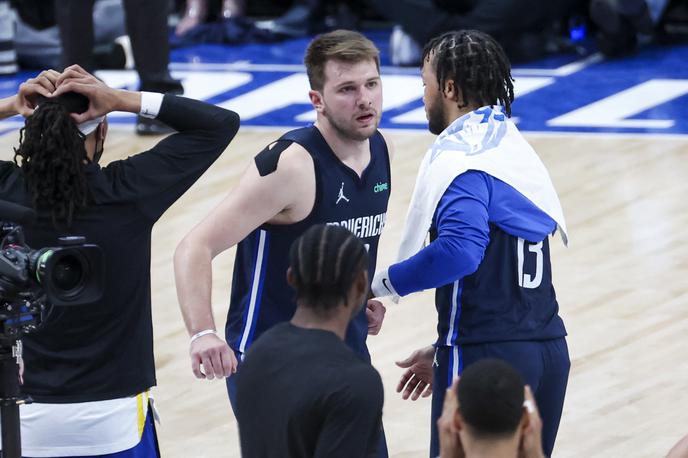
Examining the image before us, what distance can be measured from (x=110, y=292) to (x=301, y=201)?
62cm

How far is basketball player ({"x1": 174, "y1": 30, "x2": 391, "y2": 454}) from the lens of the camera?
398 cm

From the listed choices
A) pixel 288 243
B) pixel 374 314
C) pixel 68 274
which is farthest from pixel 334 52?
pixel 68 274

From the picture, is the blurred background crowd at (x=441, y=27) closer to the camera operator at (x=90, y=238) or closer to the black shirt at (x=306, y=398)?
the camera operator at (x=90, y=238)

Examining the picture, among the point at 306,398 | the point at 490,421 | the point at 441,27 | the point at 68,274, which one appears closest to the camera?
the point at 490,421

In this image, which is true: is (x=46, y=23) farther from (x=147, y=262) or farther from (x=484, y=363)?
(x=484, y=363)

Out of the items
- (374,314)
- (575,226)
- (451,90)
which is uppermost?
(451,90)

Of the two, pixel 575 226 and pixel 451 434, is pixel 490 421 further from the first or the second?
pixel 575 226

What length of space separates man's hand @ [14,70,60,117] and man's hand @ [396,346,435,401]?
1.24 metres

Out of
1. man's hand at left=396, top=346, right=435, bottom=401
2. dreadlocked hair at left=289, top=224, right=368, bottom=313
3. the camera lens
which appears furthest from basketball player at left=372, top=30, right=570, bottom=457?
the camera lens

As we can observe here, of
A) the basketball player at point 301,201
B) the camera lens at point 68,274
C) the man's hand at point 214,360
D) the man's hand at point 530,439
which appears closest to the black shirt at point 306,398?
the man's hand at point 530,439

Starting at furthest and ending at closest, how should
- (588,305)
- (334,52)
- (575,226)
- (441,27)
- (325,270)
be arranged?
(441,27), (575,226), (588,305), (334,52), (325,270)

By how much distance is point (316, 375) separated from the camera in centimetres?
292

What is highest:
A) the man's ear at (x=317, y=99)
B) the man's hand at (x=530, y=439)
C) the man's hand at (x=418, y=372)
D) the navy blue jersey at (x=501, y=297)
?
the man's ear at (x=317, y=99)

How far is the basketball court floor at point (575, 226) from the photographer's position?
5500mm
